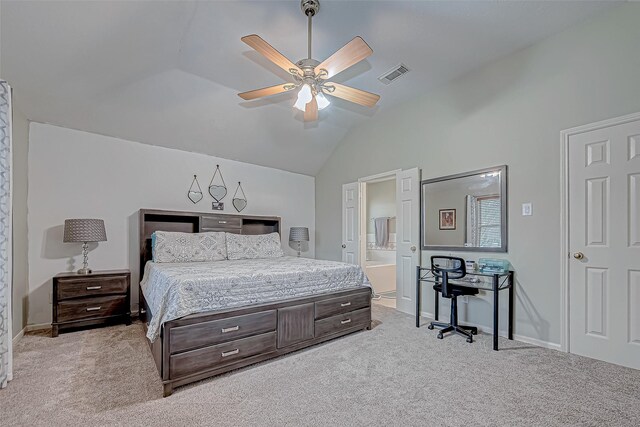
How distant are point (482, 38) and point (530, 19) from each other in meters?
0.41

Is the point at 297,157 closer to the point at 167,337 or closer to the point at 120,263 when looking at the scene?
the point at 120,263

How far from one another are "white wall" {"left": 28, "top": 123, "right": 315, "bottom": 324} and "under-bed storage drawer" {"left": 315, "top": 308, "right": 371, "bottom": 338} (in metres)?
2.77

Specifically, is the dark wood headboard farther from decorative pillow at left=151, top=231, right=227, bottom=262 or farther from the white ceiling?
the white ceiling

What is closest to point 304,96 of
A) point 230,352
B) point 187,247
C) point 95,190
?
point 230,352

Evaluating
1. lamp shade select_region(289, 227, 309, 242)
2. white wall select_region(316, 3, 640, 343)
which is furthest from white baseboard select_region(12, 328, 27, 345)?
white wall select_region(316, 3, 640, 343)

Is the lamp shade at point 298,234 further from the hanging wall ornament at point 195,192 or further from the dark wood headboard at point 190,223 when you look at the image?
the hanging wall ornament at point 195,192

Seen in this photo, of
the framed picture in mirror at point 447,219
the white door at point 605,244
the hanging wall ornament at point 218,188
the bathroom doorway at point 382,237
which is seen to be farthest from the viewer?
the bathroom doorway at point 382,237

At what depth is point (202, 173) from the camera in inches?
193

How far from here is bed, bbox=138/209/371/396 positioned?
225cm

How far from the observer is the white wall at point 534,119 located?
270 cm

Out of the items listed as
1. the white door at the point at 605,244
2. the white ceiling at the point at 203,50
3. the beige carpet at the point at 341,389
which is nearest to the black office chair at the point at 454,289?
the beige carpet at the point at 341,389

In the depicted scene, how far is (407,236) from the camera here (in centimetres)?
438

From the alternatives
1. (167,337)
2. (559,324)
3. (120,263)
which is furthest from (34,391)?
(559,324)

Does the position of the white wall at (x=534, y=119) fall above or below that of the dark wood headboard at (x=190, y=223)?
above
